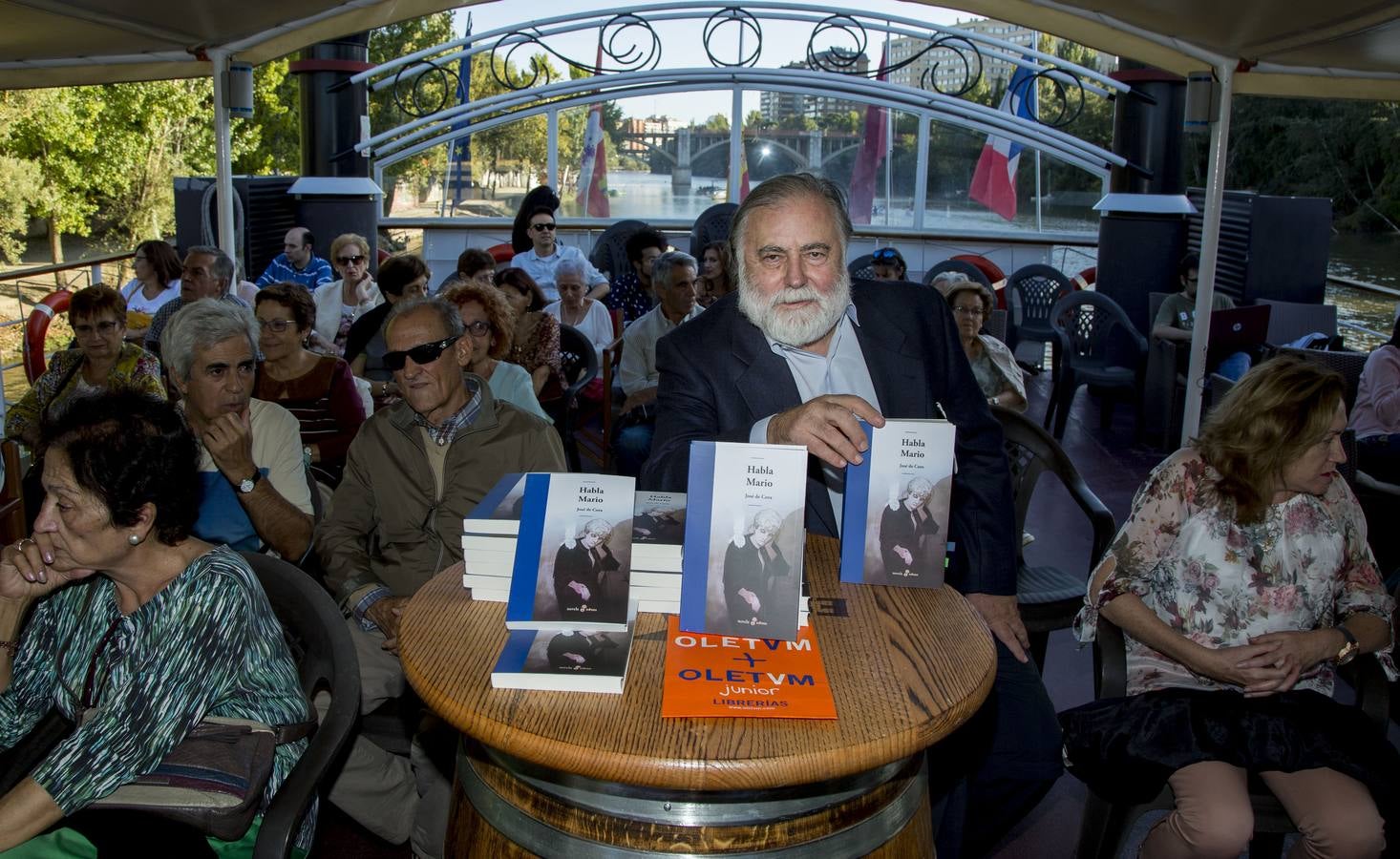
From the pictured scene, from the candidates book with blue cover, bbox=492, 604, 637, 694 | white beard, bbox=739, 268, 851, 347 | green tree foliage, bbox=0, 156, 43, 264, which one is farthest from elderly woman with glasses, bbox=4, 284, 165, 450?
green tree foliage, bbox=0, 156, 43, 264

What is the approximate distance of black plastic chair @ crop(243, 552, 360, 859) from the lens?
1.80 m

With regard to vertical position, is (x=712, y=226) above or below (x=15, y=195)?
below

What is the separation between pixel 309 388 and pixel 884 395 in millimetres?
2600

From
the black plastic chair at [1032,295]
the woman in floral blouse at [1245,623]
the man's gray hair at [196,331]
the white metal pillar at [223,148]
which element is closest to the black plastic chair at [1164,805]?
the woman in floral blouse at [1245,623]

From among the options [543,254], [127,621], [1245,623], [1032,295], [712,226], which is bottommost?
[1245,623]

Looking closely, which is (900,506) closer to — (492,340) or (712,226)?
(492,340)

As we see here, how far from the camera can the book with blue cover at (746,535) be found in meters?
1.50

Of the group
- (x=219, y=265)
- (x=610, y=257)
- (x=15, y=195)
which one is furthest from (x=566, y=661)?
(x=15, y=195)

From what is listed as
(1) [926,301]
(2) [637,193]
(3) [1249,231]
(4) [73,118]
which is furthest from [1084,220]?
(4) [73,118]

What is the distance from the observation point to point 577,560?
5.07 ft

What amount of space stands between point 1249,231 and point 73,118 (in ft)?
82.0

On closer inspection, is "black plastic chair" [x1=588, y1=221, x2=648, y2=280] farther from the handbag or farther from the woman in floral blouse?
the handbag

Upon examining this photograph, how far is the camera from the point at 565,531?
1.55 m

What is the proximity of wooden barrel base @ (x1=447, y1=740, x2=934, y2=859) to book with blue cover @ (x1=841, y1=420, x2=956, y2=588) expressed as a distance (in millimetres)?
363
